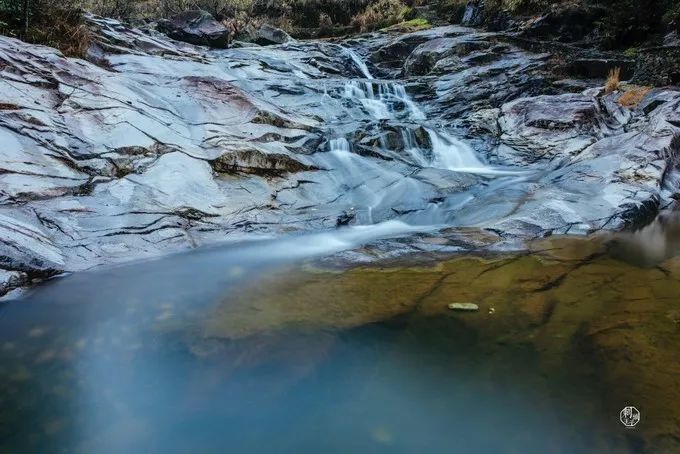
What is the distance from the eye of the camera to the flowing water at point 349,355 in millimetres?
2900

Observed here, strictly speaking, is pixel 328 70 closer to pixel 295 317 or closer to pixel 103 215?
pixel 103 215

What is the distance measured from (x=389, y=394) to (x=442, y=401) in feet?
1.20

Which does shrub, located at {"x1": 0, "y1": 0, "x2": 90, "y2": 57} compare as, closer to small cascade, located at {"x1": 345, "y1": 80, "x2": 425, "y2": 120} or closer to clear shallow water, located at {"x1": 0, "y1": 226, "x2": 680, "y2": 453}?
small cascade, located at {"x1": 345, "y1": 80, "x2": 425, "y2": 120}

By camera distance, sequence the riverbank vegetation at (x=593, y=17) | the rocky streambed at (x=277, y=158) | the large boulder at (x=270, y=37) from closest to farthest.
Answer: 1. the rocky streambed at (x=277, y=158)
2. the riverbank vegetation at (x=593, y=17)
3. the large boulder at (x=270, y=37)

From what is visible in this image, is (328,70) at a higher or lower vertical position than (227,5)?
lower

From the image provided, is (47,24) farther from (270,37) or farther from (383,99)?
(270,37)

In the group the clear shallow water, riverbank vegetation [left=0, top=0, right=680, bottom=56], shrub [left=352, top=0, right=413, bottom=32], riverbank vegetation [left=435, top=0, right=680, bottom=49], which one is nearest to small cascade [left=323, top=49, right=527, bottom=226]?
the clear shallow water

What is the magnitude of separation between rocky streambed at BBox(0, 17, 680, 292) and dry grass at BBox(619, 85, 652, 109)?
0.17 m

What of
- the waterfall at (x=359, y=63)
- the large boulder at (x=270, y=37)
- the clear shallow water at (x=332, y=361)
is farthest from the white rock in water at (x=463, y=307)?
the large boulder at (x=270, y=37)

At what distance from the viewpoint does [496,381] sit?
3246 mm

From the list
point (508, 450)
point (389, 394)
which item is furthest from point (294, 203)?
point (508, 450)

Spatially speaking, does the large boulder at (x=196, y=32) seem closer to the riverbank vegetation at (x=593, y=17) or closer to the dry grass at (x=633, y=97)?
the riverbank vegetation at (x=593, y=17)

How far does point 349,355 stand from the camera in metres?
3.68

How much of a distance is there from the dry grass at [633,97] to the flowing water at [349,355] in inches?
262
